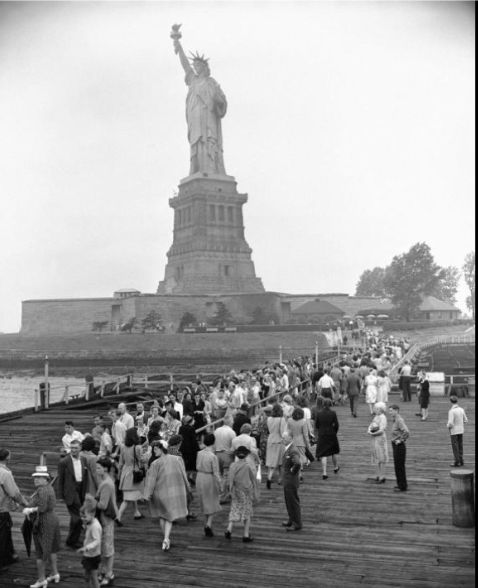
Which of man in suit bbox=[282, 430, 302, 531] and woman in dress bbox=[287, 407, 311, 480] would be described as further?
woman in dress bbox=[287, 407, 311, 480]

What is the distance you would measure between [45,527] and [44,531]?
5 centimetres

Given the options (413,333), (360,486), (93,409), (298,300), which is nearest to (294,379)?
(93,409)

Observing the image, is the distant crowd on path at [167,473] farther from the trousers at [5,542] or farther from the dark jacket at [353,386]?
the dark jacket at [353,386]

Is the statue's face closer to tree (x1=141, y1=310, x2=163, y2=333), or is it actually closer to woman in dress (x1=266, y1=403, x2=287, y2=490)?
tree (x1=141, y1=310, x2=163, y2=333)

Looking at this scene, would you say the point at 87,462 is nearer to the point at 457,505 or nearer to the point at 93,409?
the point at 457,505

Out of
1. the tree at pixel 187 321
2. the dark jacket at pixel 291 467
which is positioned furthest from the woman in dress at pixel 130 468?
the tree at pixel 187 321

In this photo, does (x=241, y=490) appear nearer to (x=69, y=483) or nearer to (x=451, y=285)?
(x=69, y=483)

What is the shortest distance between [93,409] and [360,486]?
577 inches

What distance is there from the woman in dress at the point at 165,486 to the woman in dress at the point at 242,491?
67cm

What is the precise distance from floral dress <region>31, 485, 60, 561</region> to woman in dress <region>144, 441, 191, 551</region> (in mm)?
1540

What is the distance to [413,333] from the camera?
69.5 meters

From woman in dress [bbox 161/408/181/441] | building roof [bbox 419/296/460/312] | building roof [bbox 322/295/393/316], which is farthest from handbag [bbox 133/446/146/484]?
building roof [bbox 419/296/460/312]

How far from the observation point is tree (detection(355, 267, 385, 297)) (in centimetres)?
13875

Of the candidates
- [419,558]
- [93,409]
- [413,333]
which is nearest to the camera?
[419,558]
